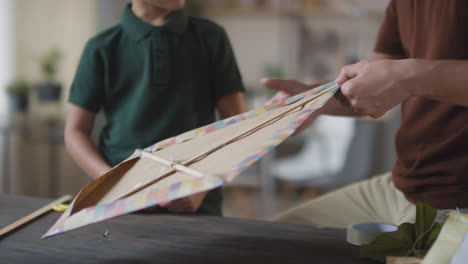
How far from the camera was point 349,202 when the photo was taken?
4.11ft

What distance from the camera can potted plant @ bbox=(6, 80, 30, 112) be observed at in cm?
329

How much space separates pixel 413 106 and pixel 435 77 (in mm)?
316

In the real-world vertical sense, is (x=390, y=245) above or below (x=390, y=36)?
below

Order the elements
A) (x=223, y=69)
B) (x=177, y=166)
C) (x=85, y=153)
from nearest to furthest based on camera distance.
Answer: (x=177, y=166) → (x=85, y=153) → (x=223, y=69)

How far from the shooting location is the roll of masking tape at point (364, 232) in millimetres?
830

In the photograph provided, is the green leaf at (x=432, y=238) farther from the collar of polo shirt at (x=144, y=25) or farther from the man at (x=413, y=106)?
the collar of polo shirt at (x=144, y=25)

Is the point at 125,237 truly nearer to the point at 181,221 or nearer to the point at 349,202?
the point at 181,221

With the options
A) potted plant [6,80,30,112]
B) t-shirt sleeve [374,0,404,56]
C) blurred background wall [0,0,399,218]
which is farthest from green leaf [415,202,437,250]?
potted plant [6,80,30,112]

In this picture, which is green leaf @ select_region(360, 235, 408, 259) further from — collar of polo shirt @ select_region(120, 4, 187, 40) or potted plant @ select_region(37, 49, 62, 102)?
potted plant @ select_region(37, 49, 62, 102)

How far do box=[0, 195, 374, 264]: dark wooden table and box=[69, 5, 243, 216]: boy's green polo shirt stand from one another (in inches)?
14.6

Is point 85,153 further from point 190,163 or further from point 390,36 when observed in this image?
point 390,36

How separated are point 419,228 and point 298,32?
3.84 m

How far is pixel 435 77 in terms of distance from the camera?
0.84 metres

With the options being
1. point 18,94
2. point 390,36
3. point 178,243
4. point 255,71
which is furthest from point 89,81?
point 255,71
